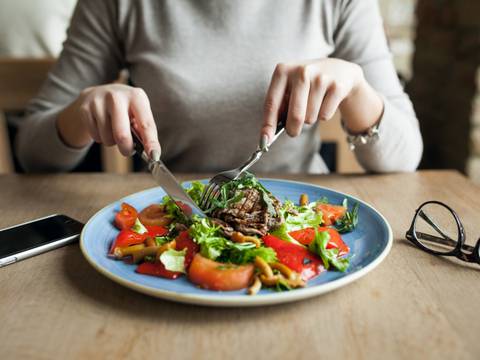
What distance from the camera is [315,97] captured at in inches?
42.6

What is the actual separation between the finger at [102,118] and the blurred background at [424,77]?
2.57 ft

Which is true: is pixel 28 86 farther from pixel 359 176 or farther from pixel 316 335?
pixel 316 335

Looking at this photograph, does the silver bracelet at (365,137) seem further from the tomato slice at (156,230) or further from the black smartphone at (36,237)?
the black smartphone at (36,237)

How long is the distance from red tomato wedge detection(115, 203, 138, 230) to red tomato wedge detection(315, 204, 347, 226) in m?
0.36

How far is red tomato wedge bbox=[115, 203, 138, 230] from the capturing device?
935mm

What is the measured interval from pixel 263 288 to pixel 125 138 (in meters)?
0.47

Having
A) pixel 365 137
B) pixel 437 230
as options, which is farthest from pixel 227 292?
pixel 365 137

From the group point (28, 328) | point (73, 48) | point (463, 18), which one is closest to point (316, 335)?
point (28, 328)

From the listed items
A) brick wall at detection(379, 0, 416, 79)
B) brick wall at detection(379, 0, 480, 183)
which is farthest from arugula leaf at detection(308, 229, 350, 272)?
brick wall at detection(379, 0, 416, 79)

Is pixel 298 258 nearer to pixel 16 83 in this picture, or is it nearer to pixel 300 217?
pixel 300 217

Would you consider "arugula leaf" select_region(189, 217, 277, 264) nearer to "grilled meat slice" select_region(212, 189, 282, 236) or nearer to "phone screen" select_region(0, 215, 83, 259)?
"grilled meat slice" select_region(212, 189, 282, 236)

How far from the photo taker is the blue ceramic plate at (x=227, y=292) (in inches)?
25.7

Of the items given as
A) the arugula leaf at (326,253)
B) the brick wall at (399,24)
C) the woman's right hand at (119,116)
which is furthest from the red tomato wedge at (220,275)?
the brick wall at (399,24)

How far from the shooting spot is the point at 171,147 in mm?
1474
